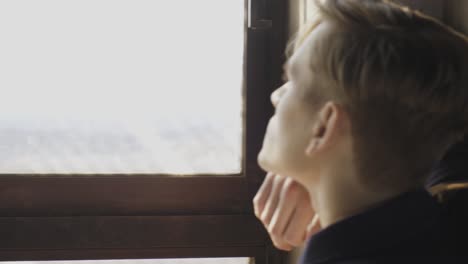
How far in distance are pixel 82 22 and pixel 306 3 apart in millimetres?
521

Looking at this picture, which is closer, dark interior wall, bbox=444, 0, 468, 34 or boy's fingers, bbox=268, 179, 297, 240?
boy's fingers, bbox=268, 179, 297, 240

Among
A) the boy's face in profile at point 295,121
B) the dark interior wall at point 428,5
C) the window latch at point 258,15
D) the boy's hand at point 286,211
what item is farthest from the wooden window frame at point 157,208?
the boy's face in profile at point 295,121

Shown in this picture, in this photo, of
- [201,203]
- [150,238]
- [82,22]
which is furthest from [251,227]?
[82,22]

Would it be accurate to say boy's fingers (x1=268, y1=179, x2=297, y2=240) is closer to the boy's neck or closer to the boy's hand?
the boy's hand

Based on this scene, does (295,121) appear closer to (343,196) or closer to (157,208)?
(343,196)

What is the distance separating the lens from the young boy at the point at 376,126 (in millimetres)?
830

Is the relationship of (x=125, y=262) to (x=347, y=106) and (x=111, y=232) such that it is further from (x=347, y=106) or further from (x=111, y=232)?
(x=347, y=106)

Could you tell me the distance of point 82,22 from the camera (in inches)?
A: 62.6

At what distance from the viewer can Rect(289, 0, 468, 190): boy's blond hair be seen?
837 millimetres

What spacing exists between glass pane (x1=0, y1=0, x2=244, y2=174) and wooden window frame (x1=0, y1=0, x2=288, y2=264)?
0.04m

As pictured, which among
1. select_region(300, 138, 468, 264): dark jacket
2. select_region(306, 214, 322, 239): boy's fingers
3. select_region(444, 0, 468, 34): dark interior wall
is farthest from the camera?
select_region(444, 0, 468, 34): dark interior wall

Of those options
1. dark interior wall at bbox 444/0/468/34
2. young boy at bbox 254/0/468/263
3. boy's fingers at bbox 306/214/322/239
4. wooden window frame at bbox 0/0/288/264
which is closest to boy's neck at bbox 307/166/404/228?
young boy at bbox 254/0/468/263

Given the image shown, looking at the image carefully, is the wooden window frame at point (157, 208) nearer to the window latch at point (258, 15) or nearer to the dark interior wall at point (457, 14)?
the window latch at point (258, 15)

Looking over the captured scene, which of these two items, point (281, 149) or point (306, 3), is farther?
point (306, 3)
